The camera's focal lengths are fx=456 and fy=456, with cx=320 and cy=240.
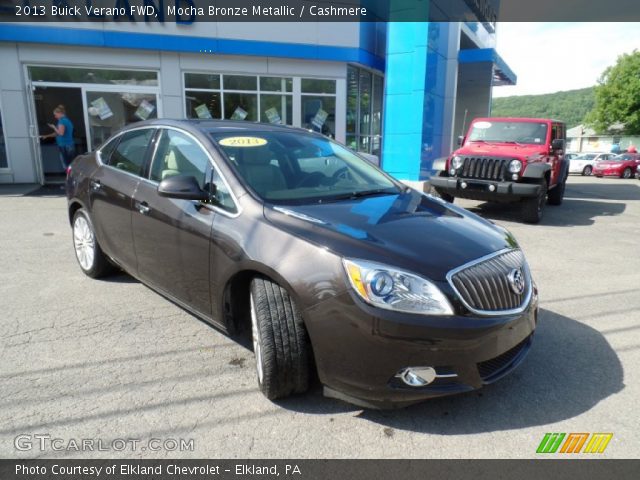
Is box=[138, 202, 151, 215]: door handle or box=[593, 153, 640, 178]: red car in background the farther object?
box=[593, 153, 640, 178]: red car in background

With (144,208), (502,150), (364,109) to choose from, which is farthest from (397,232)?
(364,109)

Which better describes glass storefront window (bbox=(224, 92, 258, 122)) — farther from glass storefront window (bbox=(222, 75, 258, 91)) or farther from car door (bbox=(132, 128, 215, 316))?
car door (bbox=(132, 128, 215, 316))

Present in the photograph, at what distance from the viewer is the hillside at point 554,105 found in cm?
10925

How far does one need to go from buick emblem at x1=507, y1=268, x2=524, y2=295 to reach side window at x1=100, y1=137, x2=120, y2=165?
3.71 metres

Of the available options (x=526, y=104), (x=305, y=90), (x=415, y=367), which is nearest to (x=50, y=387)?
(x=415, y=367)

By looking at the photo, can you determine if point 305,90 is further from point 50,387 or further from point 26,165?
point 50,387

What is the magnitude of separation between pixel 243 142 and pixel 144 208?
94cm

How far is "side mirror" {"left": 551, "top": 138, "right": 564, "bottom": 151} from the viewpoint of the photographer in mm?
9438

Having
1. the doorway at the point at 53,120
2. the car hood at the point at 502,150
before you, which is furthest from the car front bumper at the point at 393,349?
the doorway at the point at 53,120

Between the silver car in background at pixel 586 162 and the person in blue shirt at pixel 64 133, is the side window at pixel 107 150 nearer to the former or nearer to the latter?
the person in blue shirt at pixel 64 133

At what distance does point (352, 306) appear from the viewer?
2252 millimetres

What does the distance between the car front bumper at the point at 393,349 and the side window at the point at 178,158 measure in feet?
4.84

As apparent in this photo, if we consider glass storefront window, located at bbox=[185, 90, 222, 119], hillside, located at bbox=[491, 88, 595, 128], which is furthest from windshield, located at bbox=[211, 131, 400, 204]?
hillside, located at bbox=[491, 88, 595, 128]
